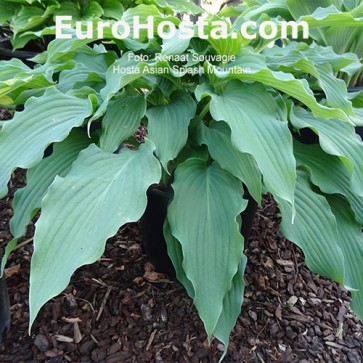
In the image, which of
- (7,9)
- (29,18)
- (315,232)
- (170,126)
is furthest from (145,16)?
(7,9)

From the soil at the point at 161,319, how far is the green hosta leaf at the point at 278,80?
0.63 m

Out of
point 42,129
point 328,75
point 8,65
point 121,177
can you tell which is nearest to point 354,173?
point 328,75

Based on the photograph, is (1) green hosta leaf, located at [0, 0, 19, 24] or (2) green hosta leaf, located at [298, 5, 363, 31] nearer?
(2) green hosta leaf, located at [298, 5, 363, 31]

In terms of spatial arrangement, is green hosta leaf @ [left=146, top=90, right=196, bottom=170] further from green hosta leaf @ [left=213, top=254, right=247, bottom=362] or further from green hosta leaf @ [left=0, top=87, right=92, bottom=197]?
green hosta leaf @ [left=213, top=254, right=247, bottom=362]

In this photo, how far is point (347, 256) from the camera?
1.03 m

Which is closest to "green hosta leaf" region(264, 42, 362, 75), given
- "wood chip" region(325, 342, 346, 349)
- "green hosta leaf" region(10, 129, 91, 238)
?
"green hosta leaf" region(10, 129, 91, 238)

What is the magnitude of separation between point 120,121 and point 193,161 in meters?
0.21

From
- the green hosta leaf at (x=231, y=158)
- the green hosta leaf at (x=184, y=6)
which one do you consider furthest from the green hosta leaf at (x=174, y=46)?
the green hosta leaf at (x=184, y=6)

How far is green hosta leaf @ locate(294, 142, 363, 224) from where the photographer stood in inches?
41.7

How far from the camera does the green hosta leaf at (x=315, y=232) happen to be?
37.5 inches

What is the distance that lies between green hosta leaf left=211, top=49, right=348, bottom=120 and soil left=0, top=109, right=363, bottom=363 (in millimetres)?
628

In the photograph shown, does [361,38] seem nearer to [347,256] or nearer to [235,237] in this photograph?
[347,256]

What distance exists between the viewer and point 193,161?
102cm

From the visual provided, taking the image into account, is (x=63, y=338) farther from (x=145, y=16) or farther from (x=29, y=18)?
(x=29, y=18)
